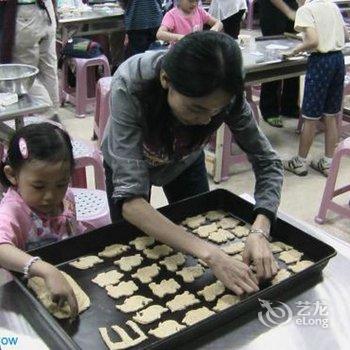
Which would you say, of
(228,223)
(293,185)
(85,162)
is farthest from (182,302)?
(293,185)

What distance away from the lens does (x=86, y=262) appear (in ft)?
3.84

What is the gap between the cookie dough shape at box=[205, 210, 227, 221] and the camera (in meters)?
1.39

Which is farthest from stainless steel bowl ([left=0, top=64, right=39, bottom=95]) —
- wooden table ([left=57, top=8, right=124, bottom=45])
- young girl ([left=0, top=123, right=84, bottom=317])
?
wooden table ([left=57, top=8, right=124, bottom=45])

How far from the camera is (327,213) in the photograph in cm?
282

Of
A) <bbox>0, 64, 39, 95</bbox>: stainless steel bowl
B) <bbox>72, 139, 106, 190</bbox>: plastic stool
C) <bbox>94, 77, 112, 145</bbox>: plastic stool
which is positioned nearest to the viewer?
<bbox>0, 64, 39, 95</bbox>: stainless steel bowl

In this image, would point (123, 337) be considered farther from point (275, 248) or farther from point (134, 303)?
point (275, 248)

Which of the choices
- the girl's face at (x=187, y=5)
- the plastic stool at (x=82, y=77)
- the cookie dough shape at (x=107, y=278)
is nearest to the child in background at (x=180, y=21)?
the girl's face at (x=187, y=5)

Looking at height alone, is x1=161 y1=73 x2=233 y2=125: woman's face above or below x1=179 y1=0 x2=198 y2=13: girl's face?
above

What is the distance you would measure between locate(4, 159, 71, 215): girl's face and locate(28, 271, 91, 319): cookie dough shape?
0.87 feet

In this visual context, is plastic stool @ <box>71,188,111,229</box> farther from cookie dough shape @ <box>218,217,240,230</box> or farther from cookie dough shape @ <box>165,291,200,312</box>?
cookie dough shape @ <box>165,291,200,312</box>

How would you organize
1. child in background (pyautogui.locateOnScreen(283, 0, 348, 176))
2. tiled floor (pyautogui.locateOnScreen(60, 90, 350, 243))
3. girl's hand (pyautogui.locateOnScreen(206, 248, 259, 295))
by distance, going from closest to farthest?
girl's hand (pyautogui.locateOnScreen(206, 248, 259, 295)), tiled floor (pyautogui.locateOnScreen(60, 90, 350, 243)), child in background (pyautogui.locateOnScreen(283, 0, 348, 176))

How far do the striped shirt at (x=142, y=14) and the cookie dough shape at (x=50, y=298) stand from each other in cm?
334

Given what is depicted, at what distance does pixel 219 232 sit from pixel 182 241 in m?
0.25

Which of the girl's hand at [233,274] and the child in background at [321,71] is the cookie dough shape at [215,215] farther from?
the child in background at [321,71]
